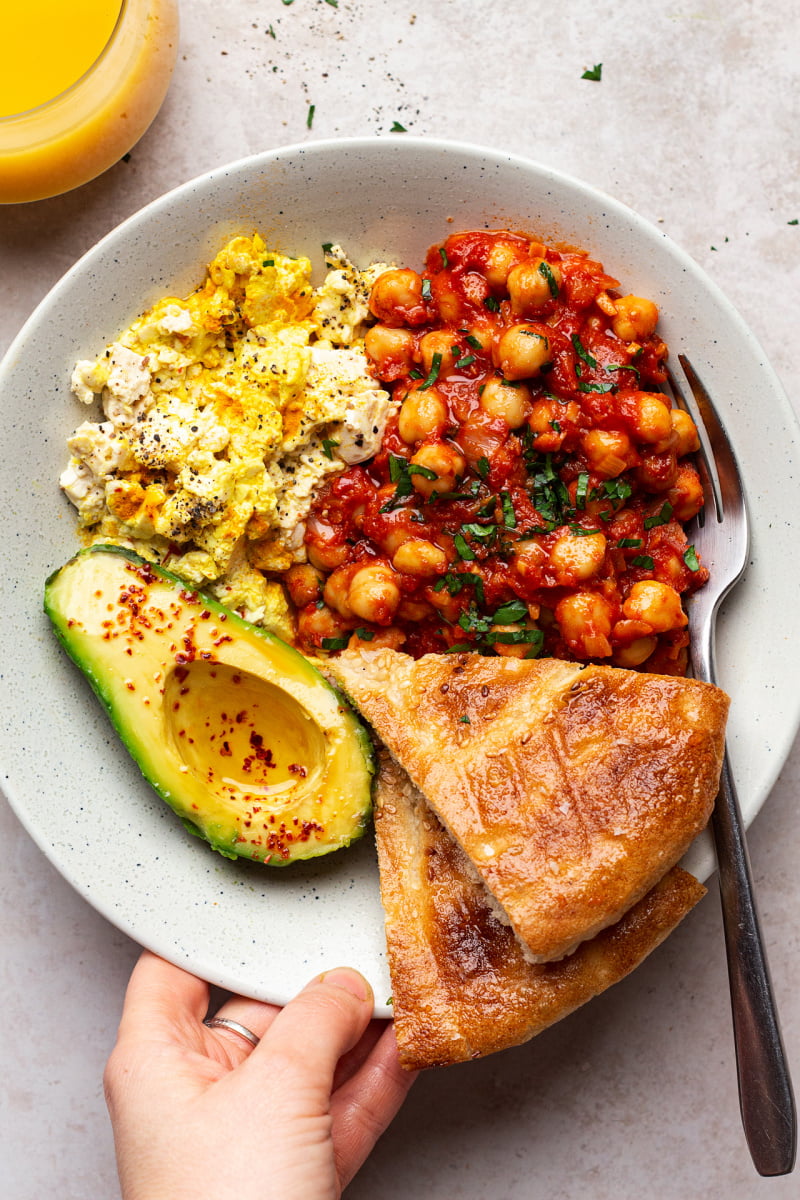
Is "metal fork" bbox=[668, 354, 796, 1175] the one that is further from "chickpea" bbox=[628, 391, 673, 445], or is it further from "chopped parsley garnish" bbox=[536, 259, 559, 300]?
"chopped parsley garnish" bbox=[536, 259, 559, 300]

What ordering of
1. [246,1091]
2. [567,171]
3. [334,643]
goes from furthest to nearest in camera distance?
[567,171] → [334,643] → [246,1091]

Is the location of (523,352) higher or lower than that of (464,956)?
higher

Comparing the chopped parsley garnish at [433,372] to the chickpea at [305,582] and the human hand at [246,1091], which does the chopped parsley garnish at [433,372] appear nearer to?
the chickpea at [305,582]

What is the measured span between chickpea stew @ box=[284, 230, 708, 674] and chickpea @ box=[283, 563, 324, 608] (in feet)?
0.28

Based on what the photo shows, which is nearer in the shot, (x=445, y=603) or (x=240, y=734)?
(x=445, y=603)

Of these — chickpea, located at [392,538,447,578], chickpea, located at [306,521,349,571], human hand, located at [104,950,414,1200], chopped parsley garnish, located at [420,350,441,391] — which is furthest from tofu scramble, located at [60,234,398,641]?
human hand, located at [104,950,414,1200]

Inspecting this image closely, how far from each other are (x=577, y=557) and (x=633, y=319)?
29.6 inches

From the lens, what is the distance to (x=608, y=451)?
268cm

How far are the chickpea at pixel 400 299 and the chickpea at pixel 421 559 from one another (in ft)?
2.39

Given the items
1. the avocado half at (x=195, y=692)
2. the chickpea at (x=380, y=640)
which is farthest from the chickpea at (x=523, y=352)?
the avocado half at (x=195, y=692)

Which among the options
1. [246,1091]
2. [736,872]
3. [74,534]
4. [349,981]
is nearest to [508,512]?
[736,872]

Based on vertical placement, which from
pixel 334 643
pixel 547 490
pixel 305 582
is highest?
pixel 547 490

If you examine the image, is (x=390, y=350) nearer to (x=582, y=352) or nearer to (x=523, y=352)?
(x=523, y=352)

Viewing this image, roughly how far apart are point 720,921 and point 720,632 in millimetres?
1085
